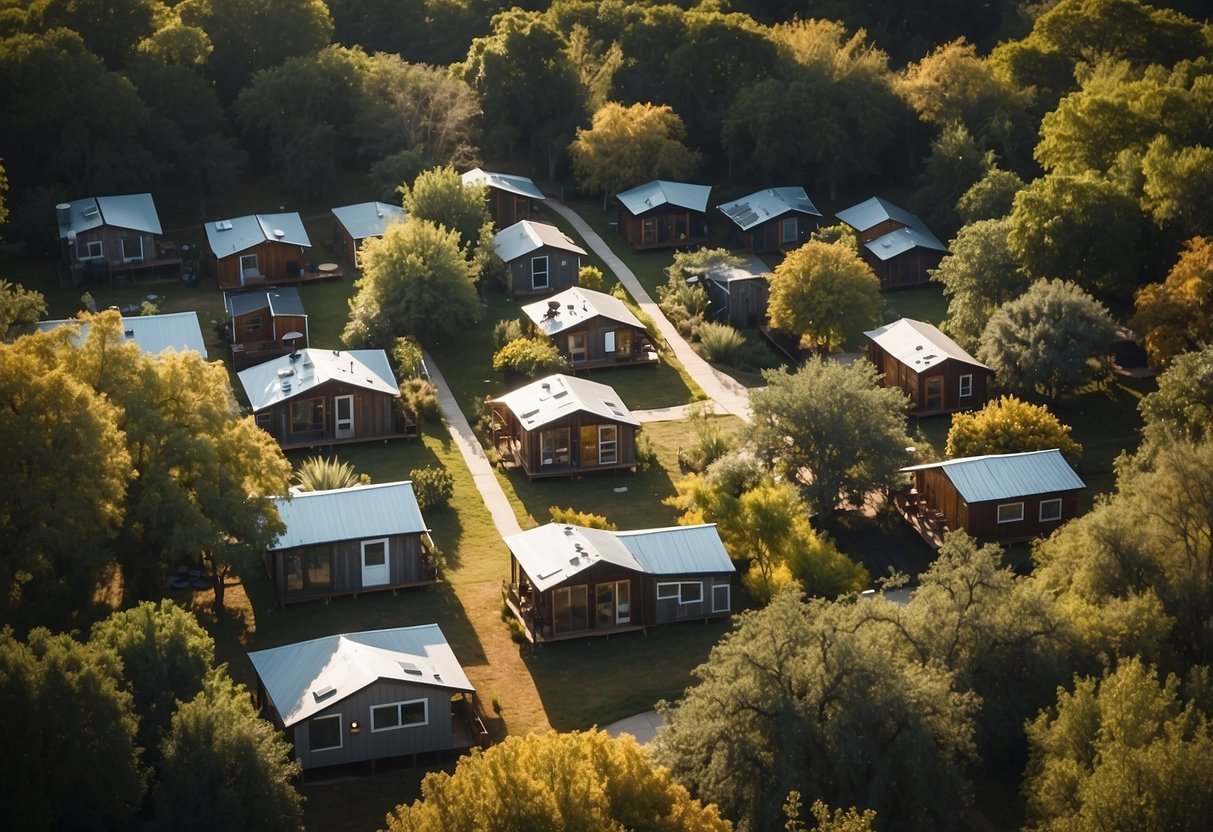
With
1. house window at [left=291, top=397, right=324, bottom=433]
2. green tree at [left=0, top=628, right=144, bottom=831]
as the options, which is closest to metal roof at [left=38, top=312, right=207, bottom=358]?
house window at [left=291, top=397, right=324, bottom=433]

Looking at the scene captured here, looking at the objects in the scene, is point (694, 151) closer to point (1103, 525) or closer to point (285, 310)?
point (285, 310)

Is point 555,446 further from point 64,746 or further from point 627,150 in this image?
point 627,150

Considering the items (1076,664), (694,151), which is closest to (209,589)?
(1076,664)

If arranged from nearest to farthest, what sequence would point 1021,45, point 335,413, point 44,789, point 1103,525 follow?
point 44,789, point 1103,525, point 335,413, point 1021,45

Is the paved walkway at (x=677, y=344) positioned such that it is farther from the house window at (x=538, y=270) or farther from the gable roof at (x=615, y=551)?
the gable roof at (x=615, y=551)

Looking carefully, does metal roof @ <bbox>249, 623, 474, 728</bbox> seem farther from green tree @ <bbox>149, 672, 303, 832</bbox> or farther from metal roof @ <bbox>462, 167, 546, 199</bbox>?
metal roof @ <bbox>462, 167, 546, 199</bbox>
